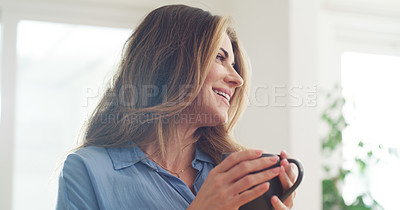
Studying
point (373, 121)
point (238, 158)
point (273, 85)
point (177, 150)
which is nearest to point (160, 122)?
point (177, 150)

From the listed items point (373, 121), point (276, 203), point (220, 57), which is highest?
point (220, 57)

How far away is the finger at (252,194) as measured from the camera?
0.89 m

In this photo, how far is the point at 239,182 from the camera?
0.90 m

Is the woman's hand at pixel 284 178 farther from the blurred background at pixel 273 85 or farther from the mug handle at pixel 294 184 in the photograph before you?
the blurred background at pixel 273 85

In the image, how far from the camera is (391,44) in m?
3.36

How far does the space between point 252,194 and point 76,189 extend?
0.42m

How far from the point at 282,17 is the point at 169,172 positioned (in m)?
1.33

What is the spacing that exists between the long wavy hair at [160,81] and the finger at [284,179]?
1.20 ft

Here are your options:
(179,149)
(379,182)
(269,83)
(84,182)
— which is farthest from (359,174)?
(84,182)

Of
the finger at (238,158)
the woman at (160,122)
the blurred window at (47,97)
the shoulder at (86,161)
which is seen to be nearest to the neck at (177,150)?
the woman at (160,122)

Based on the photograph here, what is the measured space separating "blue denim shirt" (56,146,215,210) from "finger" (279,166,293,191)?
284 mm

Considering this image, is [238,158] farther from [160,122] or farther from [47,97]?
[47,97]

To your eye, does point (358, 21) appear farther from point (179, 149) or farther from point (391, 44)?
point (179, 149)

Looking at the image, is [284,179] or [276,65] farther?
[276,65]
